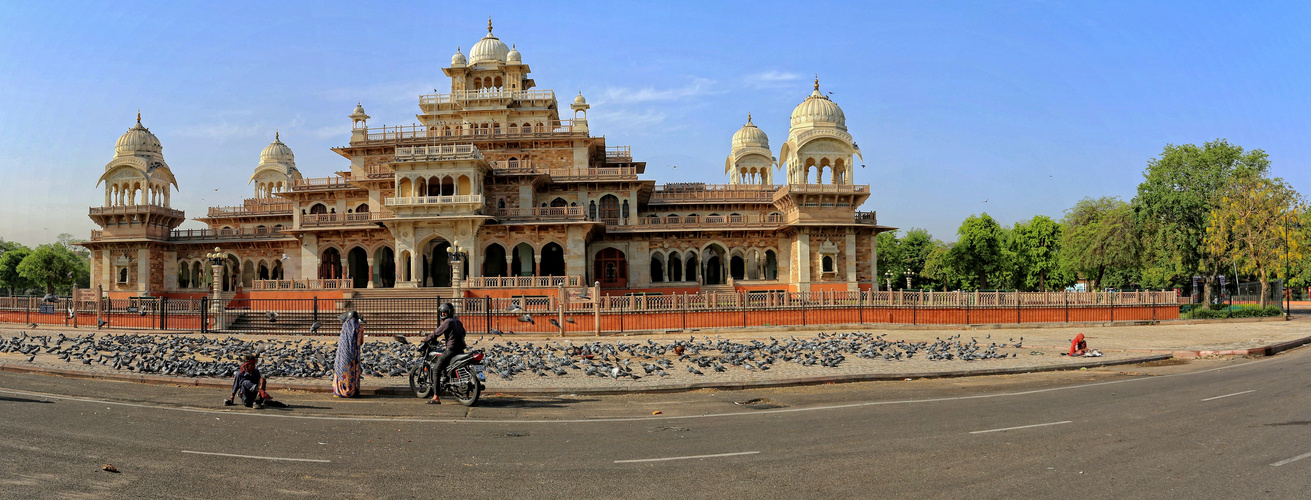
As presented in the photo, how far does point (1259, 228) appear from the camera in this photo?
35.2m

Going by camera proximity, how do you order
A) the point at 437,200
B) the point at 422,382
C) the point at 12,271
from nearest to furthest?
the point at 422,382 < the point at 437,200 < the point at 12,271

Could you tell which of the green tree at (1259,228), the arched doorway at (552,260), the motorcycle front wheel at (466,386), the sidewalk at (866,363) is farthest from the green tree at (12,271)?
the green tree at (1259,228)

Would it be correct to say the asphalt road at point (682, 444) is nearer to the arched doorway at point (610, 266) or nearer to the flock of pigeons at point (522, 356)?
the flock of pigeons at point (522, 356)

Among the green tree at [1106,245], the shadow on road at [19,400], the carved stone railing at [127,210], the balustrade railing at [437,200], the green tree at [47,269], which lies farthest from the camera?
the green tree at [47,269]

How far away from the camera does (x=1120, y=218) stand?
4316cm

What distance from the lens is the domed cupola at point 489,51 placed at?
1881 inches

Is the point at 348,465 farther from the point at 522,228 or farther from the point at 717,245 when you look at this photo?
the point at 717,245

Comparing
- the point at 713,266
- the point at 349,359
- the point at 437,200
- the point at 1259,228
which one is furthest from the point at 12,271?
the point at 1259,228

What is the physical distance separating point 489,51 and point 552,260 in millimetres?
14428

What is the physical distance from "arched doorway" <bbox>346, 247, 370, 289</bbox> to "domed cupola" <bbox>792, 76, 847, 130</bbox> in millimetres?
26429

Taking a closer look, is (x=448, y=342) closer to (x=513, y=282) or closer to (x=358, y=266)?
(x=513, y=282)

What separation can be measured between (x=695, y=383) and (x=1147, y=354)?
1244 cm

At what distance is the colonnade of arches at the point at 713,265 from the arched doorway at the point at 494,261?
9197mm

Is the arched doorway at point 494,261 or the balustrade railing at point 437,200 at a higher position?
the balustrade railing at point 437,200
